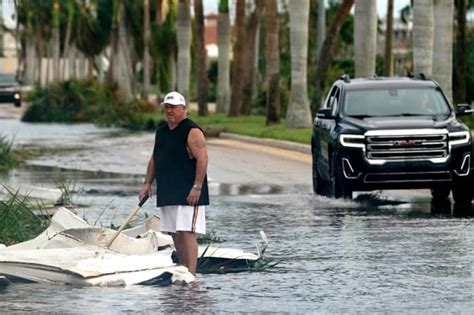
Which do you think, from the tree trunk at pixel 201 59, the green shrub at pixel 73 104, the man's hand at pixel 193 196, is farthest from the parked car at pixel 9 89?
the man's hand at pixel 193 196

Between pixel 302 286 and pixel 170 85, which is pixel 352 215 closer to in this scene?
pixel 302 286

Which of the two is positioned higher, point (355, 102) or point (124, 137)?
point (355, 102)

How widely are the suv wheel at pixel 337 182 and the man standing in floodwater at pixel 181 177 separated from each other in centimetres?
882

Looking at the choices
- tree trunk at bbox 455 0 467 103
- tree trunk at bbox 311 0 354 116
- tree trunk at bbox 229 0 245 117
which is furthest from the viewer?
tree trunk at bbox 229 0 245 117

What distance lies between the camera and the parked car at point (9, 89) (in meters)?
89.6

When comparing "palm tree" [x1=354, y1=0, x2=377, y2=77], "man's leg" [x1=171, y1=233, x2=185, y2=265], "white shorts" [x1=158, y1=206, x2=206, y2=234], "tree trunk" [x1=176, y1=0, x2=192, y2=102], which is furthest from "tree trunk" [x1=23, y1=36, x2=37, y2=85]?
"white shorts" [x1=158, y1=206, x2=206, y2=234]

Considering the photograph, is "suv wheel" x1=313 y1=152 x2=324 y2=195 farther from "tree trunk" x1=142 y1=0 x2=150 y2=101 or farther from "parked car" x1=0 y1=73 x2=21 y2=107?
"parked car" x1=0 y1=73 x2=21 y2=107

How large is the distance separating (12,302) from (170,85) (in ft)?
222

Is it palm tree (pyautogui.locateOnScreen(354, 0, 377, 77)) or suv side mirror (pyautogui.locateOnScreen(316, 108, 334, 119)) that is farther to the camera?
palm tree (pyautogui.locateOnScreen(354, 0, 377, 77))

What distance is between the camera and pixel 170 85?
262ft

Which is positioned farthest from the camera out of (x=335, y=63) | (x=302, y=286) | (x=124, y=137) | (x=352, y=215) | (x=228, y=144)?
(x=335, y=63)

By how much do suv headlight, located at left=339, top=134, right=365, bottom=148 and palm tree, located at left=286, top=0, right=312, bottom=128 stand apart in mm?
21021

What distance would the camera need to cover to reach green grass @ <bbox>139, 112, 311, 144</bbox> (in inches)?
1606

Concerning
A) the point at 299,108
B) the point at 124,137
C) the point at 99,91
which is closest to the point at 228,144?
the point at 299,108
